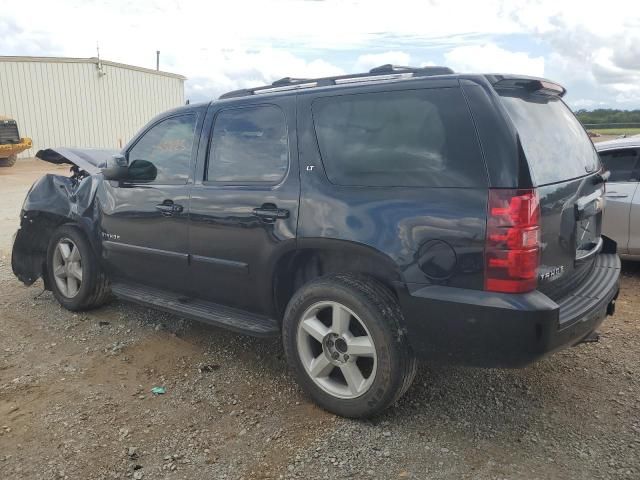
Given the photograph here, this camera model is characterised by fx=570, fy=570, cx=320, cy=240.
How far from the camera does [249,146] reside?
12.3 feet

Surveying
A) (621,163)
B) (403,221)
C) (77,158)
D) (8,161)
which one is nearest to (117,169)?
(77,158)

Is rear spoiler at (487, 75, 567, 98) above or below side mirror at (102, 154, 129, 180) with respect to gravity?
above

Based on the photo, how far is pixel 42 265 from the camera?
5.35 metres

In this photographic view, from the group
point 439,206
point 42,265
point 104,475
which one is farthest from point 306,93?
point 42,265

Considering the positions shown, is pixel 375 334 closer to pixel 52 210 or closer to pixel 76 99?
pixel 52 210

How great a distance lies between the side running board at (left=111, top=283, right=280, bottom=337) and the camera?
3.65m

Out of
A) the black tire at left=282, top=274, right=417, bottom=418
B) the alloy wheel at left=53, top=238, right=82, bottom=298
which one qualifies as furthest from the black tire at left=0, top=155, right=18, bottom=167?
the black tire at left=282, top=274, right=417, bottom=418

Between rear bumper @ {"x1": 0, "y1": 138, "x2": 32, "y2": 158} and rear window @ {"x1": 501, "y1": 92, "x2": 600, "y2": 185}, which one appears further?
rear bumper @ {"x1": 0, "y1": 138, "x2": 32, "y2": 158}

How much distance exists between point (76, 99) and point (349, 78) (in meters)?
25.5

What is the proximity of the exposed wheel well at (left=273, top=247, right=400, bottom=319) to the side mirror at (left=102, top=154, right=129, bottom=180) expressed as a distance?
1660 mm

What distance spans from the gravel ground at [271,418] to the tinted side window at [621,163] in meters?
1.94

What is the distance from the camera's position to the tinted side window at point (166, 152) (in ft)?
13.5

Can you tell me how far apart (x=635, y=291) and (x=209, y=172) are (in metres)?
4.19

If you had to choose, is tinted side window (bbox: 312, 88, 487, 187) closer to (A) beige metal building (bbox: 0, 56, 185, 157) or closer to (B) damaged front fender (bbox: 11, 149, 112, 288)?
(B) damaged front fender (bbox: 11, 149, 112, 288)
